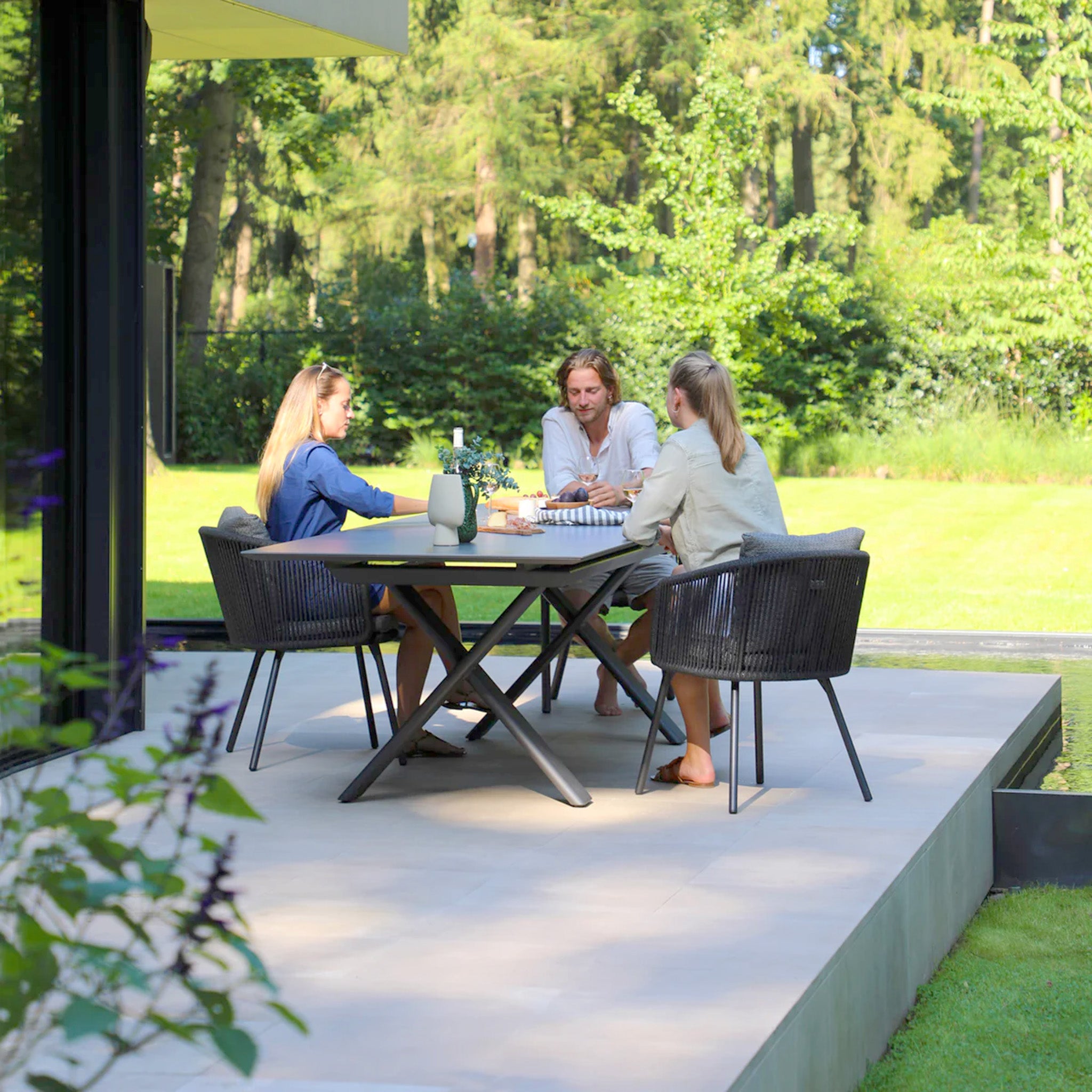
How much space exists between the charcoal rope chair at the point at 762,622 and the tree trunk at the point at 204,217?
1593cm

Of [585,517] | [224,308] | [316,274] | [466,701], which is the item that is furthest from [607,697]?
[224,308]

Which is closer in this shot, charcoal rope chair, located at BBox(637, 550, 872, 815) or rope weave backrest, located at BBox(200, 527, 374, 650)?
charcoal rope chair, located at BBox(637, 550, 872, 815)

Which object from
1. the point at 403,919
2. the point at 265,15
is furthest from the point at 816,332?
the point at 403,919

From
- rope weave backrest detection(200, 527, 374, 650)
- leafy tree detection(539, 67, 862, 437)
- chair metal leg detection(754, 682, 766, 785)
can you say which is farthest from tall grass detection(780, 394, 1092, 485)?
rope weave backrest detection(200, 527, 374, 650)

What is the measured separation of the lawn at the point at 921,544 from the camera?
11.0 metres

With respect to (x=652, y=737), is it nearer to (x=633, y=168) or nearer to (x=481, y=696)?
(x=481, y=696)

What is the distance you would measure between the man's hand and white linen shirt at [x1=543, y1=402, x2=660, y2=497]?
357mm

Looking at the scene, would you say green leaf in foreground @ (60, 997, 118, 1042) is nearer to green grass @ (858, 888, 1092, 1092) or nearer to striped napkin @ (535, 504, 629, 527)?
green grass @ (858, 888, 1092, 1092)

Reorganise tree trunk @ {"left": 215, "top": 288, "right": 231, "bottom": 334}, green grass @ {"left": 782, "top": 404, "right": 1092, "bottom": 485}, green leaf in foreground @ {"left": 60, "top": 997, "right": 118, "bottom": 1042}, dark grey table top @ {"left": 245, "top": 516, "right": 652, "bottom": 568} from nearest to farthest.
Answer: green leaf in foreground @ {"left": 60, "top": 997, "right": 118, "bottom": 1042}, dark grey table top @ {"left": 245, "top": 516, "right": 652, "bottom": 568}, green grass @ {"left": 782, "top": 404, "right": 1092, "bottom": 485}, tree trunk @ {"left": 215, "top": 288, "right": 231, "bottom": 334}

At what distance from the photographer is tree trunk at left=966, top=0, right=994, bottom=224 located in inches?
943

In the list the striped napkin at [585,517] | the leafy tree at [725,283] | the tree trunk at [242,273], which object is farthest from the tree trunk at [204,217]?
the striped napkin at [585,517]

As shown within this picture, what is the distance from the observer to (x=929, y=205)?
2500 cm

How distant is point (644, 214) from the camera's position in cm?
1811

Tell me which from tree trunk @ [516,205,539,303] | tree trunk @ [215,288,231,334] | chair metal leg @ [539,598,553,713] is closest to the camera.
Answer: chair metal leg @ [539,598,553,713]
